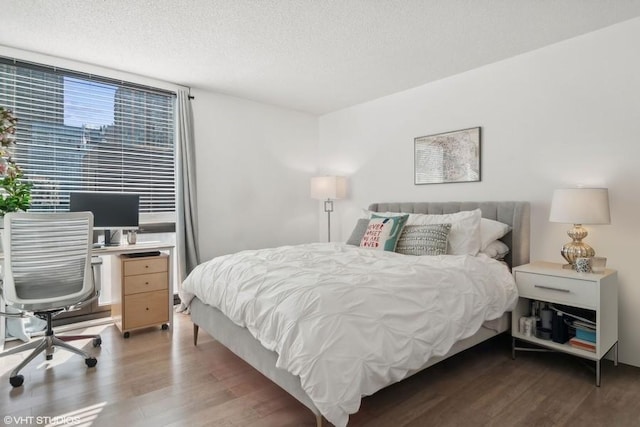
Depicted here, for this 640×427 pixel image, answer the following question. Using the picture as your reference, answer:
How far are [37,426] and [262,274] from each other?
1336 mm

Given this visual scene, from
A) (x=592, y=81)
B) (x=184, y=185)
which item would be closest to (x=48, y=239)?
(x=184, y=185)

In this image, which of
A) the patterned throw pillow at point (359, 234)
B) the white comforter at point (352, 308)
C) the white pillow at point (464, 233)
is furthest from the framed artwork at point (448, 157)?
the white comforter at point (352, 308)

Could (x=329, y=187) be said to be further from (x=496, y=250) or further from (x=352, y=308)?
(x=352, y=308)

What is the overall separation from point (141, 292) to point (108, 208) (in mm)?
810

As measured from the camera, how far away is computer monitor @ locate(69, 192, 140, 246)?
10.1ft

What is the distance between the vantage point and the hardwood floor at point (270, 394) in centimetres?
184

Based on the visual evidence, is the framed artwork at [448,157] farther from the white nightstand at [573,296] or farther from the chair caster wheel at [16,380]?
the chair caster wheel at [16,380]

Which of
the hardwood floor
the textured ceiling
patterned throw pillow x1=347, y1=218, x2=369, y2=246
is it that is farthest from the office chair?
patterned throw pillow x1=347, y1=218, x2=369, y2=246

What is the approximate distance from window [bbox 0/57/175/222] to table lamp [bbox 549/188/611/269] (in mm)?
3649

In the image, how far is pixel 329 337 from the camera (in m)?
1.53

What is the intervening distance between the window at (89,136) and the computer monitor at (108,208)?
0.36 metres

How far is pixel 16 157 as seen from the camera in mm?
3098

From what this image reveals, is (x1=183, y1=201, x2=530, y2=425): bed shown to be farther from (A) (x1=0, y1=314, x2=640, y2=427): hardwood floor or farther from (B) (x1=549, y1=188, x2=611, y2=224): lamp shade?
(B) (x1=549, y1=188, x2=611, y2=224): lamp shade

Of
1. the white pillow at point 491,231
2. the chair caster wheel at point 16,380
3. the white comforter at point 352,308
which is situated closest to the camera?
the white comforter at point 352,308
